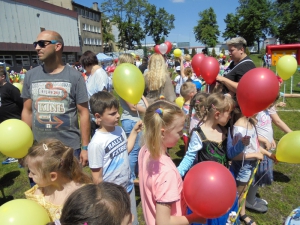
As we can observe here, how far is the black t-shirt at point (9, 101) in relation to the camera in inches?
165

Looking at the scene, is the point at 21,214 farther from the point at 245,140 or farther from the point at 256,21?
the point at 256,21

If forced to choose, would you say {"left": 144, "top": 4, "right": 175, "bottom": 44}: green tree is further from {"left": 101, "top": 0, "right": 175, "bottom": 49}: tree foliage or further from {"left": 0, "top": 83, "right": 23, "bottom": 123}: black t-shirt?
{"left": 0, "top": 83, "right": 23, "bottom": 123}: black t-shirt

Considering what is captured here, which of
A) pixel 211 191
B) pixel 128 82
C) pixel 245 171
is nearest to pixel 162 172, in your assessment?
pixel 211 191

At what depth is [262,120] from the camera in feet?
9.70

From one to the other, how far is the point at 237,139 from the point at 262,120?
0.92 metres

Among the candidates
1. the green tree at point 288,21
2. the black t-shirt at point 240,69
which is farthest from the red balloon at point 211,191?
the green tree at point 288,21

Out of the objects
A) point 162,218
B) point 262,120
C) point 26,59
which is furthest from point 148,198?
point 26,59

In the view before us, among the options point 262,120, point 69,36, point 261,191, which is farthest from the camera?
point 69,36

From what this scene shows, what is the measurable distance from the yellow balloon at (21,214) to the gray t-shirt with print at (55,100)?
1.36 m

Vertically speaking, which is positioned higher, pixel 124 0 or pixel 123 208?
pixel 124 0

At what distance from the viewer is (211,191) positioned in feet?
4.23

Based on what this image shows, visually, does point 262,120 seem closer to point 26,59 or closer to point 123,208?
point 123,208

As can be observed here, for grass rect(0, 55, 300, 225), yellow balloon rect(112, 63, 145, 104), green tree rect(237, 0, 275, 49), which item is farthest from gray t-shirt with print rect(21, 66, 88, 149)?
green tree rect(237, 0, 275, 49)

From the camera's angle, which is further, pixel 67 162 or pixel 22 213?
pixel 67 162
